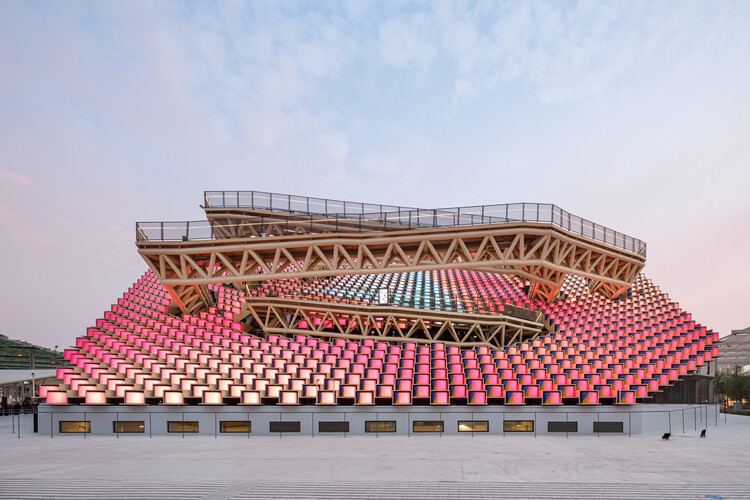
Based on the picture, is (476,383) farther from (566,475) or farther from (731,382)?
(731,382)

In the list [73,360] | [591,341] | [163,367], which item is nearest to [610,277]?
[591,341]

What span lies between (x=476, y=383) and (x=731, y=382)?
4349 centimetres

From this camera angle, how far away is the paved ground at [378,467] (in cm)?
818

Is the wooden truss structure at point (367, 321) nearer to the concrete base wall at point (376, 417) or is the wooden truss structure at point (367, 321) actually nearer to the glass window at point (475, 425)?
the concrete base wall at point (376, 417)

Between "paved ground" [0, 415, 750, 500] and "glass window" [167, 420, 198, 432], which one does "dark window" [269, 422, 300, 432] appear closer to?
"paved ground" [0, 415, 750, 500]

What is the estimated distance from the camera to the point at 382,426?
623 inches

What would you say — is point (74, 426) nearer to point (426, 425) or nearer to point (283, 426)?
point (283, 426)

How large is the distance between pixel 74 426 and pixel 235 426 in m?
5.86

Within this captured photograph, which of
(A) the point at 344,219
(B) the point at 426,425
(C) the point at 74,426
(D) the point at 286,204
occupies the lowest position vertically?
(C) the point at 74,426

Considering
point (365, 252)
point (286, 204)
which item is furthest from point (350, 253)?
point (286, 204)

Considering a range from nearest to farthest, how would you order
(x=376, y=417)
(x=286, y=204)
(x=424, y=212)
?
(x=376, y=417) → (x=424, y=212) → (x=286, y=204)

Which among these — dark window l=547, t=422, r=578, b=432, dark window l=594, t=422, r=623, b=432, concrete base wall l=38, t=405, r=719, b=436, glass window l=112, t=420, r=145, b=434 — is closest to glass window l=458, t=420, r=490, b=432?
concrete base wall l=38, t=405, r=719, b=436

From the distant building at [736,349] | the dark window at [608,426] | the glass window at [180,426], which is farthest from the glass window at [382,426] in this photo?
the distant building at [736,349]

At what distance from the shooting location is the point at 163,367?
59.2 feet
